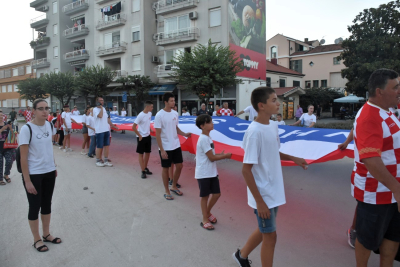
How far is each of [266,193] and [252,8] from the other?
91.7 feet

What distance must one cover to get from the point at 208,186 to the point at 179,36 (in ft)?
78.9

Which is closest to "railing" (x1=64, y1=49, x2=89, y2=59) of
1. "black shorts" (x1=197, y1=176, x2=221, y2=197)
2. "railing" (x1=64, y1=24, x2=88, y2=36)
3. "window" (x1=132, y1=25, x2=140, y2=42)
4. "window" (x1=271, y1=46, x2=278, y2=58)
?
"railing" (x1=64, y1=24, x2=88, y2=36)

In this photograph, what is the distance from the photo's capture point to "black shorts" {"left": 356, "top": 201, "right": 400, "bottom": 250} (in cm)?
221

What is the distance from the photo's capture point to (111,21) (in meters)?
30.9

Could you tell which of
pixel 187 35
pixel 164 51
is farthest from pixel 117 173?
pixel 164 51

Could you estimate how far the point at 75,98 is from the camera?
38.6 metres

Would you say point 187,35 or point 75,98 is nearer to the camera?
point 187,35

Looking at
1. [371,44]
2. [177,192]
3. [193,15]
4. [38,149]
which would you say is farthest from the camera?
[193,15]

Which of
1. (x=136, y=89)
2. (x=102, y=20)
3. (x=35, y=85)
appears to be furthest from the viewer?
(x=35, y=85)

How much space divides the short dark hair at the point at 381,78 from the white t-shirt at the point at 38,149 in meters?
3.66

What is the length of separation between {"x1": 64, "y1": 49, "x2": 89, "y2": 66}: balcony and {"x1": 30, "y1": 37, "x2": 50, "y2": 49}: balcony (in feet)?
22.0

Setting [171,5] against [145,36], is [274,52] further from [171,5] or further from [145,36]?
[145,36]

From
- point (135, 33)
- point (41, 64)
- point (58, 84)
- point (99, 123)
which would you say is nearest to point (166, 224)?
point (99, 123)

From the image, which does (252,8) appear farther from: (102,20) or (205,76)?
(102,20)
